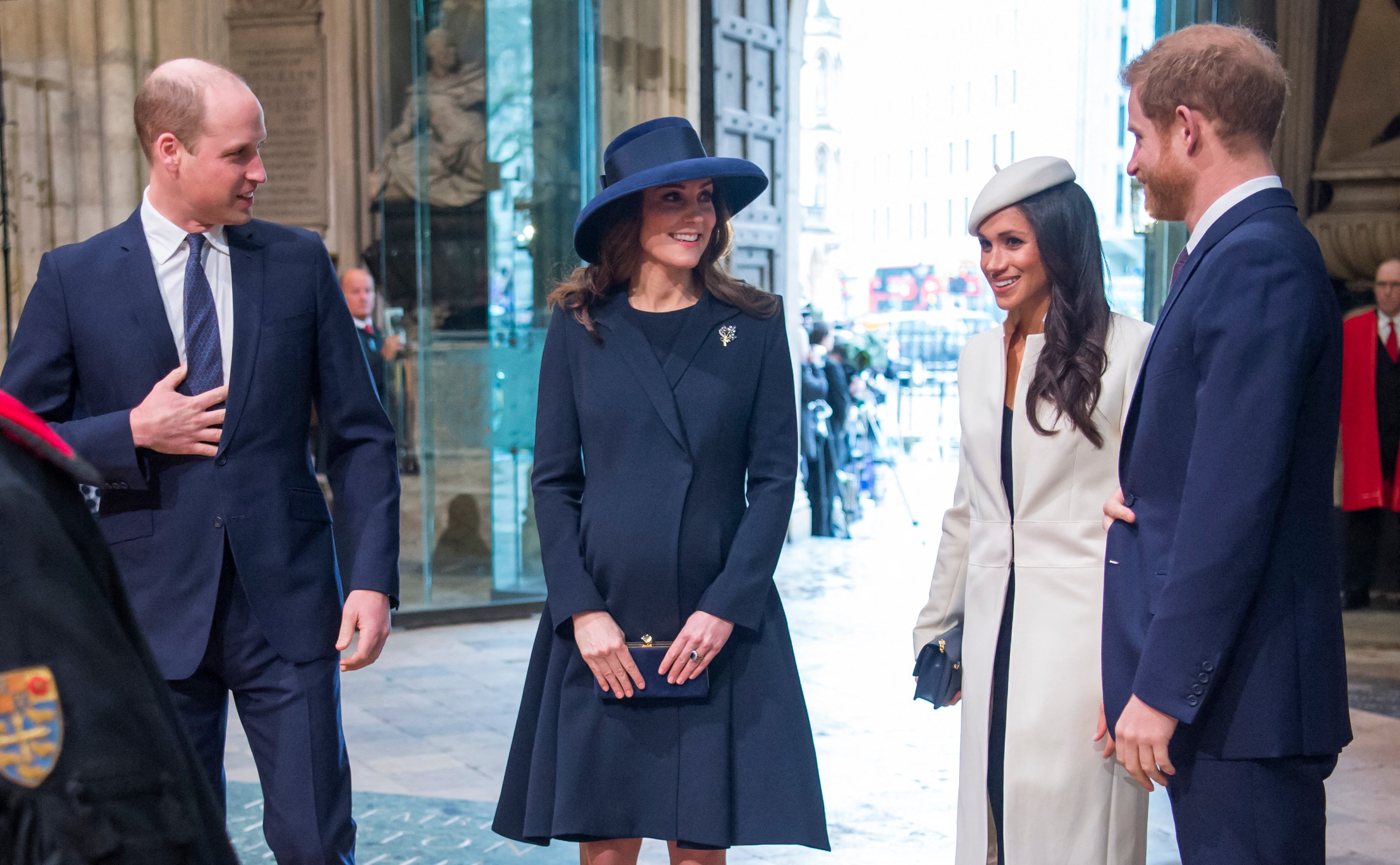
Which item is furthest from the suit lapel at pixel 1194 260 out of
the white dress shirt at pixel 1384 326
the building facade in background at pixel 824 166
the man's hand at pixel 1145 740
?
the building facade in background at pixel 824 166

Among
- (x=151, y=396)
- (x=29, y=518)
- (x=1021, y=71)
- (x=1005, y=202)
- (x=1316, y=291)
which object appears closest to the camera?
(x=29, y=518)

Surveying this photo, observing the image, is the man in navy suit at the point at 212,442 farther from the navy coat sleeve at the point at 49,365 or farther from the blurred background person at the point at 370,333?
the blurred background person at the point at 370,333

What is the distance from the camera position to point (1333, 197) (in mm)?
7332

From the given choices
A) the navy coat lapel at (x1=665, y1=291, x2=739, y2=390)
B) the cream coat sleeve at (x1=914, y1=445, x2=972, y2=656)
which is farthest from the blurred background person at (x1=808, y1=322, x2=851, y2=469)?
the navy coat lapel at (x1=665, y1=291, x2=739, y2=390)

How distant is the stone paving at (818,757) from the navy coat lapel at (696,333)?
1758 millimetres

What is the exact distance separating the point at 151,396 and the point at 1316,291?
1834 mm

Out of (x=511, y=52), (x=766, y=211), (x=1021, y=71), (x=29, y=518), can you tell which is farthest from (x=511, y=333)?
(x=1021, y=71)

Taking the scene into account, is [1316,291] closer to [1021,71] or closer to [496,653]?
[496,653]

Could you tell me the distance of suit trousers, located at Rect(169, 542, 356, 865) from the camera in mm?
2203

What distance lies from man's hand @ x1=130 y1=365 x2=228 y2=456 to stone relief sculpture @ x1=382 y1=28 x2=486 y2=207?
4810 mm

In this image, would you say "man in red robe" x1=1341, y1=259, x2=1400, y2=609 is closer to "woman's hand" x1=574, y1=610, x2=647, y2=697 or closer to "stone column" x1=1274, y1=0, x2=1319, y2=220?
"stone column" x1=1274, y1=0, x2=1319, y2=220

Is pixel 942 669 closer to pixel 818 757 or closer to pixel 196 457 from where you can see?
pixel 196 457

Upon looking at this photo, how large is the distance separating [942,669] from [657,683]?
0.59 metres

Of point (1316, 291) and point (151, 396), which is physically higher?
point (1316, 291)
